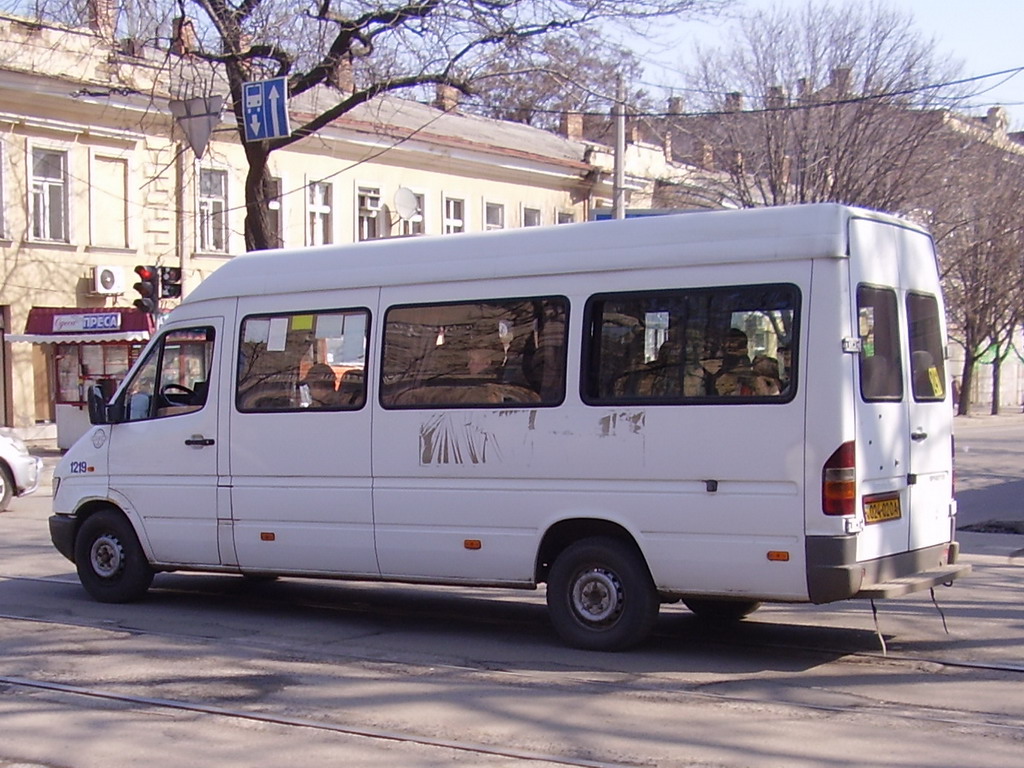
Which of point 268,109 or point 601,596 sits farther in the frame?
point 268,109

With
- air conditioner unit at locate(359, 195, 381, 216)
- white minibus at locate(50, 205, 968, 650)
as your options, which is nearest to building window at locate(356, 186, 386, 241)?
air conditioner unit at locate(359, 195, 381, 216)

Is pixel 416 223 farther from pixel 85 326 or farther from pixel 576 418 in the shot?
pixel 576 418

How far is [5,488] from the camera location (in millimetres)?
17062

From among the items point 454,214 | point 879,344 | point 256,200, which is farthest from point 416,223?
point 879,344

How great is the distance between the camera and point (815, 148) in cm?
3253

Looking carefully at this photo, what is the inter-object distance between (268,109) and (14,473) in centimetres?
651

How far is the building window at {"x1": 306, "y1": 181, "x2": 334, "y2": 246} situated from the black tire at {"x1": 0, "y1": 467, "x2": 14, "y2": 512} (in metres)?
18.1

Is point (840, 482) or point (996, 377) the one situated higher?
point (996, 377)

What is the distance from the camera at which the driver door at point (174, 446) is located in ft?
31.6

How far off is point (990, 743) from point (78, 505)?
6922mm

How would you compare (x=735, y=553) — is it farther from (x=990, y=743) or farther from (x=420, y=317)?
(x=420, y=317)

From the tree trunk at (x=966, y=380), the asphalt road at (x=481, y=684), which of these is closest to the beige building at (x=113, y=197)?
the asphalt road at (x=481, y=684)

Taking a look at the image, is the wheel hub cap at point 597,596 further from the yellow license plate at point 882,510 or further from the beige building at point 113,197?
the beige building at point 113,197

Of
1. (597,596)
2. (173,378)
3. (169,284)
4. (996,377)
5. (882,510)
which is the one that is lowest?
(597,596)
